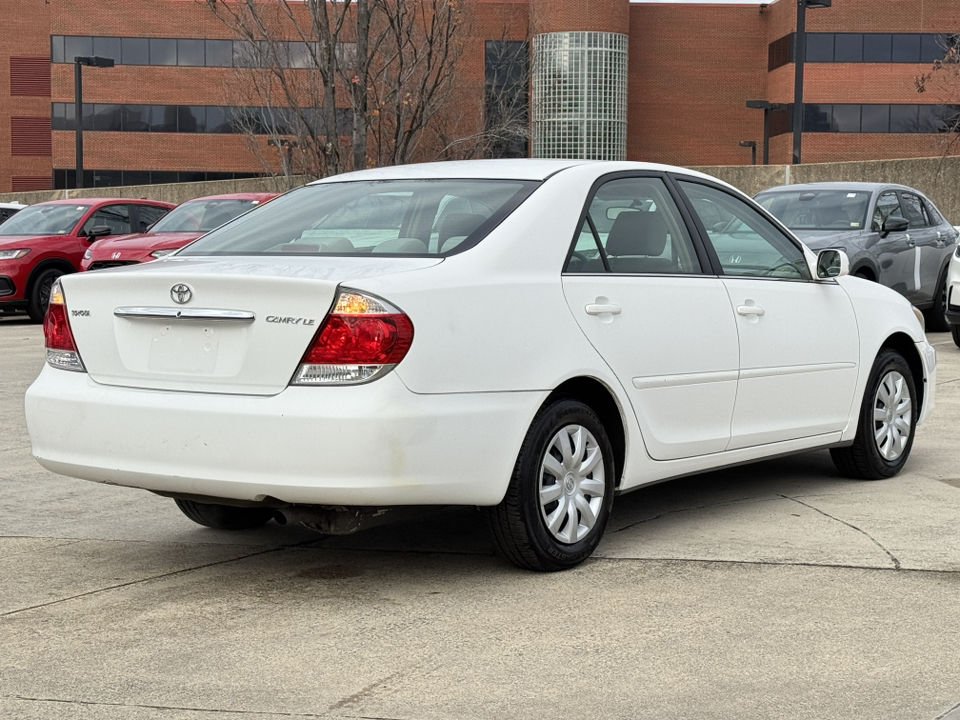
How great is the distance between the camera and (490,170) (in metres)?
5.84

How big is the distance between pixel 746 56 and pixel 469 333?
6649 centimetres

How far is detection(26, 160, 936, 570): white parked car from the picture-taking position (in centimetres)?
467

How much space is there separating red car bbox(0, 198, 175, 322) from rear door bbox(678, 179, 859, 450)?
14045mm

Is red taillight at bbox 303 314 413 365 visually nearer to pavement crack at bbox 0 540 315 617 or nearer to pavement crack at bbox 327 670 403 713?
pavement crack at bbox 327 670 403 713

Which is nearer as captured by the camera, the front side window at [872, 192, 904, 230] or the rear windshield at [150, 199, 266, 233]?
the front side window at [872, 192, 904, 230]

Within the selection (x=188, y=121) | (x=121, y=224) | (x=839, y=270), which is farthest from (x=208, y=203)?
(x=188, y=121)

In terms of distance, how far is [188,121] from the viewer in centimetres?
6638

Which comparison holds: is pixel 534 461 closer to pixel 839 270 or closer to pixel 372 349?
pixel 372 349

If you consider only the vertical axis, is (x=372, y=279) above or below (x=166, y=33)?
below

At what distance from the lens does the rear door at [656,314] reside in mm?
5465

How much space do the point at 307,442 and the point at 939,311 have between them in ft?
44.3

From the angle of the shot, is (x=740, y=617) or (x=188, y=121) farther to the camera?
(x=188, y=121)

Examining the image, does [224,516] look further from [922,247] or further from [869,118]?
[869,118]

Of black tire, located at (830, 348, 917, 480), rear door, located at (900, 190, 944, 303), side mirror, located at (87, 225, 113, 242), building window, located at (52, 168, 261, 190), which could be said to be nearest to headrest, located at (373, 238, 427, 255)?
black tire, located at (830, 348, 917, 480)
